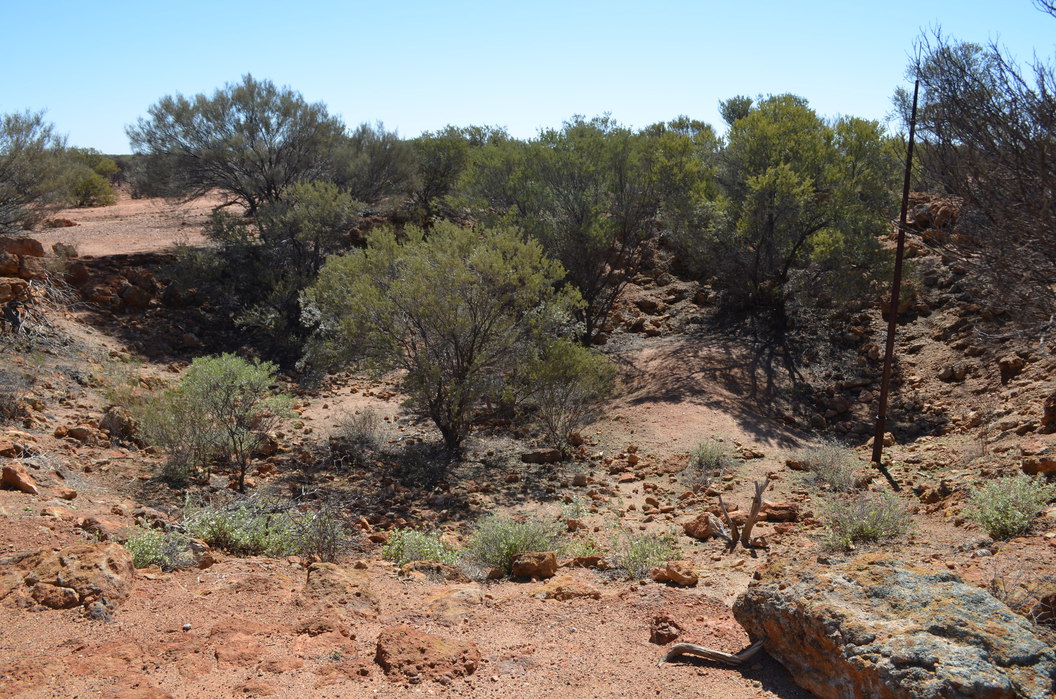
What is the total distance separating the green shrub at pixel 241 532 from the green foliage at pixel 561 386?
5665 mm

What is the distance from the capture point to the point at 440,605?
546 centimetres

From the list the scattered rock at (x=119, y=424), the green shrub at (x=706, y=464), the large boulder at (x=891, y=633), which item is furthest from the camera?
the green shrub at (x=706, y=464)

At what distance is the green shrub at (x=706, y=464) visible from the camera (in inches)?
423

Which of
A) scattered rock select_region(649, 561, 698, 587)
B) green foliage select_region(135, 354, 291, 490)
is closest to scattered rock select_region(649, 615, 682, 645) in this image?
scattered rock select_region(649, 561, 698, 587)

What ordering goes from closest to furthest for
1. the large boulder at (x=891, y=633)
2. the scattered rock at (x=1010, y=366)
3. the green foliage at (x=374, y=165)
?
the large boulder at (x=891, y=633)
the scattered rock at (x=1010, y=366)
the green foliage at (x=374, y=165)

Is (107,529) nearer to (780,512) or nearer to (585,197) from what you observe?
(780,512)

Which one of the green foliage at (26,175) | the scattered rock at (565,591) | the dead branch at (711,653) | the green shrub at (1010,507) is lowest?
the scattered rock at (565,591)

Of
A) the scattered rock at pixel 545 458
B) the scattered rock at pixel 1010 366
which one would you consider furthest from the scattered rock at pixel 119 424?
the scattered rock at pixel 1010 366

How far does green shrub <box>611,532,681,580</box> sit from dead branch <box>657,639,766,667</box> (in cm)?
206

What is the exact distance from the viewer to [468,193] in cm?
1969

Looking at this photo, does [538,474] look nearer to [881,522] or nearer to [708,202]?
[881,522]

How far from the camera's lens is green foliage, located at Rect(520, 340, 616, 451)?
40.8 ft

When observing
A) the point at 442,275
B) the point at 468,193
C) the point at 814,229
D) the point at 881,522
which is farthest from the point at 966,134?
the point at 468,193

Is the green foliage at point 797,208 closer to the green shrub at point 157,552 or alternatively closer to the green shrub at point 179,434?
the green shrub at point 179,434
